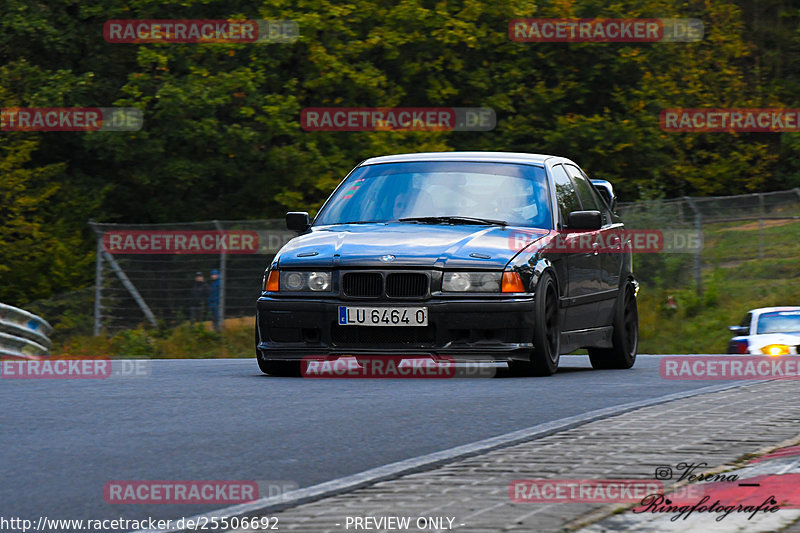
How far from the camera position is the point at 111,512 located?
514cm

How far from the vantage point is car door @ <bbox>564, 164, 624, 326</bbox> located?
12422 mm

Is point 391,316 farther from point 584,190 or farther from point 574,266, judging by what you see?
point 584,190

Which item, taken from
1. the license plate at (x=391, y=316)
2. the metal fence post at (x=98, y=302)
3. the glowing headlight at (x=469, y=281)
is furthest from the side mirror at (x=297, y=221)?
the metal fence post at (x=98, y=302)

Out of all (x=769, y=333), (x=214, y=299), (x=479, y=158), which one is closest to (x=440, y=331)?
(x=479, y=158)

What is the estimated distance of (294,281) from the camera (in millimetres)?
10672

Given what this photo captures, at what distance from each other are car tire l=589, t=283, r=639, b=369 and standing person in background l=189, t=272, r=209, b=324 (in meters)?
10.4

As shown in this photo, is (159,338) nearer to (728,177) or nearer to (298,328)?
(298,328)

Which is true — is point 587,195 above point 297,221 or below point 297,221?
above

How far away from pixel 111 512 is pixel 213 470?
0.93 metres

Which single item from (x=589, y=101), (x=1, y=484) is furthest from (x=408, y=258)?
(x=589, y=101)

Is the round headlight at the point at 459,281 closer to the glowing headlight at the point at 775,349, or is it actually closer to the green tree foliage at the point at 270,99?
the glowing headlight at the point at 775,349

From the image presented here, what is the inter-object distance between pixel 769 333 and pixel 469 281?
36.2 ft

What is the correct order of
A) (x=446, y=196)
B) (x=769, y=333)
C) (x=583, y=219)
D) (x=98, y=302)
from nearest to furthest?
(x=583, y=219) → (x=446, y=196) → (x=769, y=333) → (x=98, y=302)

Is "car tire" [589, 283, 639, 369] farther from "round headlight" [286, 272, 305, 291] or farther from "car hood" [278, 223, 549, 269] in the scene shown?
"round headlight" [286, 272, 305, 291]
